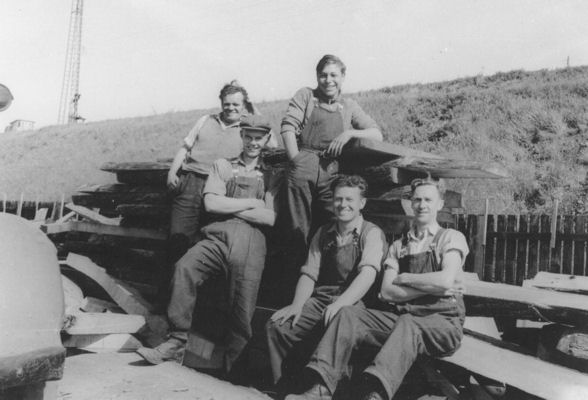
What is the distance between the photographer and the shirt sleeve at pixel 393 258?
13.0 ft

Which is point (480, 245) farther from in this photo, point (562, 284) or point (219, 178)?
point (219, 178)

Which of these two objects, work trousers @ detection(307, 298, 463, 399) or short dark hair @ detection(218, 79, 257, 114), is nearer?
work trousers @ detection(307, 298, 463, 399)

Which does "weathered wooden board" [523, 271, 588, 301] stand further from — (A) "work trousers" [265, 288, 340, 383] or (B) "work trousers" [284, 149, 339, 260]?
(A) "work trousers" [265, 288, 340, 383]

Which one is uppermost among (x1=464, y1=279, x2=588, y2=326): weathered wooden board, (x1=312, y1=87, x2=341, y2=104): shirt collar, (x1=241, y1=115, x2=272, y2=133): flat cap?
(x1=312, y1=87, x2=341, y2=104): shirt collar

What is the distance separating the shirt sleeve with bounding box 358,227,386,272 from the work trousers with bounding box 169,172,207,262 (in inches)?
83.9

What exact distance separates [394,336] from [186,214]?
295 centimetres

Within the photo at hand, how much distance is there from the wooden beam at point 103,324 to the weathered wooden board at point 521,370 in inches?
124

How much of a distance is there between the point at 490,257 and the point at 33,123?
3605cm

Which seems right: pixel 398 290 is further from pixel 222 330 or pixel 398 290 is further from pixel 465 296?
pixel 222 330

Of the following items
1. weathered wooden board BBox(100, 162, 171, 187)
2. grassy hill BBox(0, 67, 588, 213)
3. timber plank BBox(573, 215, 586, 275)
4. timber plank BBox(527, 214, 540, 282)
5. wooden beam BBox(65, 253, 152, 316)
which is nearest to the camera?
wooden beam BBox(65, 253, 152, 316)

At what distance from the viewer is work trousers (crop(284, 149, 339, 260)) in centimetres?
486

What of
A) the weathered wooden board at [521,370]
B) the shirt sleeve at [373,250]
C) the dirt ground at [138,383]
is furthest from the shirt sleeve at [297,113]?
the weathered wooden board at [521,370]

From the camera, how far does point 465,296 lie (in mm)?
4266

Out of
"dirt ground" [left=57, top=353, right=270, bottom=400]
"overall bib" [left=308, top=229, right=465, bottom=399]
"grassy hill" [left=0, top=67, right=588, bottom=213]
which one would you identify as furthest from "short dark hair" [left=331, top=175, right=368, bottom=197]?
"grassy hill" [left=0, top=67, right=588, bottom=213]
